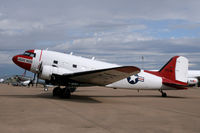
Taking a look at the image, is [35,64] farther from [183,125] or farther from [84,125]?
[183,125]

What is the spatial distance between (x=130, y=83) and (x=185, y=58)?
6.43m

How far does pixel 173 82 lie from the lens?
61.8 ft

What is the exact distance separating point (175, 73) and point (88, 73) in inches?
388

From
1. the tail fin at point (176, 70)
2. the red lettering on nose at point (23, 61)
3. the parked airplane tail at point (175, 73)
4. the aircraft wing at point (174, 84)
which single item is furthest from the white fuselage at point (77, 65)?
the tail fin at point (176, 70)

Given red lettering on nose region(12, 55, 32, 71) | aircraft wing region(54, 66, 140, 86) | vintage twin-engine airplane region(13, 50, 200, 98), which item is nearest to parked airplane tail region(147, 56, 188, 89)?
vintage twin-engine airplane region(13, 50, 200, 98)

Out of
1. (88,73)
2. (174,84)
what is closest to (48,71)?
(88,73)

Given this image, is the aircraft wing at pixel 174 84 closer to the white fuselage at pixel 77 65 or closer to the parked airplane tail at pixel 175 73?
the parked airplane tail at pixel 175 73

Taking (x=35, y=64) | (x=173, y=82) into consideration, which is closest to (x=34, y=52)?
(x=35, y=64)

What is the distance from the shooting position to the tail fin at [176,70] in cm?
1917

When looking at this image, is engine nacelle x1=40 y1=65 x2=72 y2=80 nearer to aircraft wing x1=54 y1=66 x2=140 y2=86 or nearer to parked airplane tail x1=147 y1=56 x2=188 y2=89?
aircraft wing x1=54 y1=66 x2=140 y2=86

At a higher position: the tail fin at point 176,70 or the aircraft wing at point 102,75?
the tail fin at point 176,70

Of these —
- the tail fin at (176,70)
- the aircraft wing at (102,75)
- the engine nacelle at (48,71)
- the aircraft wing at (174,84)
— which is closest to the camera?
the aircraft wing at (102,75)

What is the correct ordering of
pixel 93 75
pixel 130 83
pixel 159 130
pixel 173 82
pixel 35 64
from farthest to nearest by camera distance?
pixel 173 82 → pixel 130 83 → pixel 35 64 → pixel 93 75 → pixel 159 130

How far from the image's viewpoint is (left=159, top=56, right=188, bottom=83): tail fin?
755 inches
